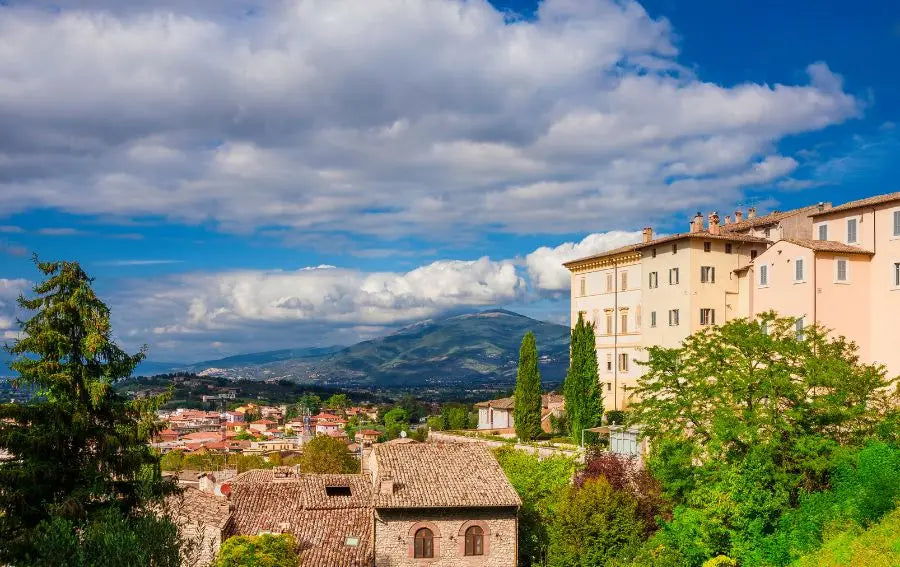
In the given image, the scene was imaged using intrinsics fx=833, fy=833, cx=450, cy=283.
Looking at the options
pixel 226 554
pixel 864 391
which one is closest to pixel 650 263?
pixel 864 391

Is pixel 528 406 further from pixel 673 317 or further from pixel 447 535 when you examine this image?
pixel 447 535

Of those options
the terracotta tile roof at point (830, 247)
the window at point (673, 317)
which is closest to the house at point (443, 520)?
the terracotta tile roof at point (830, 247)

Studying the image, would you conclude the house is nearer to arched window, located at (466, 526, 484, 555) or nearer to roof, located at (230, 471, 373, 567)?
arched window, located at (466, 526, 484, 555)

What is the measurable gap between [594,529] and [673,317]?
18941 millimetres

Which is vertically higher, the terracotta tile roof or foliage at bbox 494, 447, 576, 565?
the terracotta tile roof

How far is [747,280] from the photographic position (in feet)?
149

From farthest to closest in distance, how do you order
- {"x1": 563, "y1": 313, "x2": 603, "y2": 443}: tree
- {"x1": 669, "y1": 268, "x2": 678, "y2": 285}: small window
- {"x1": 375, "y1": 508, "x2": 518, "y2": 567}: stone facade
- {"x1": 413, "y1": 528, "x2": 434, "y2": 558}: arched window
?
1. {"x1": 563, "y1": 313, "x2": 603, "y2": 443}: tree
2. {"x1": 669, "y1": 268, "x2": 678, "y2": 285}: small window
3. {"x1": 413, "y1": 528, "x2": 434, "y2": 558}: arched window
4. {"x1": 375, "y1": 508, "x2": 518, "y2": 567}: stone facade

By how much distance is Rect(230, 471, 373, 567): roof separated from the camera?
31594mm

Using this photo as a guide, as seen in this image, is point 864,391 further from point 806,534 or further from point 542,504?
point 542,504

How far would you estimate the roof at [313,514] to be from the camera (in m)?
31.6

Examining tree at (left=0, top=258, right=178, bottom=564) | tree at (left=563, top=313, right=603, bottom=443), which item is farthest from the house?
tree at (left=563, top=313, right=603, bottom=443)

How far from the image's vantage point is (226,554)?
1097 inches

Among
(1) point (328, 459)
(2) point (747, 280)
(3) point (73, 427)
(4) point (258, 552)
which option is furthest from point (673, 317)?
(3) point (73, 427)

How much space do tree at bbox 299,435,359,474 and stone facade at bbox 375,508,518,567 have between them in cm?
2356
